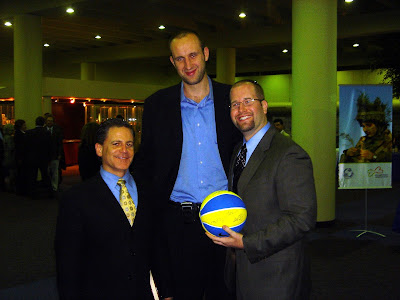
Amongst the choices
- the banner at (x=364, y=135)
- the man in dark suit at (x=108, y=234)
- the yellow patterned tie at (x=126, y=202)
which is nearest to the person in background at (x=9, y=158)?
the banner at (x=364, y=135)

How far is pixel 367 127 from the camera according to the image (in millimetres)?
7027

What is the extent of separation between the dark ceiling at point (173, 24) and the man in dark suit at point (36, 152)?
3.23m

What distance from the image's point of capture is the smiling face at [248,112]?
2111 millimetres

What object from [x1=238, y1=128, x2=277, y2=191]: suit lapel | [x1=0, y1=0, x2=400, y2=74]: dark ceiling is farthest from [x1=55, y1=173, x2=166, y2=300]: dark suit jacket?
[x1=0, y1=0, x2=400, y2=74]: dark ceiling

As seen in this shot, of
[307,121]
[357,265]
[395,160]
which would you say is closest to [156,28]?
[395,160]

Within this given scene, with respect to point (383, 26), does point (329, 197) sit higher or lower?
lower

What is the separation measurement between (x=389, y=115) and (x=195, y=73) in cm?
534

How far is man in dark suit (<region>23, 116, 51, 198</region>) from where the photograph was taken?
984cm

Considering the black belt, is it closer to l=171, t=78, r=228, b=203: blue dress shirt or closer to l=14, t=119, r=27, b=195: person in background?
l=171, t=78, r=228, b=203: blue dress shirt

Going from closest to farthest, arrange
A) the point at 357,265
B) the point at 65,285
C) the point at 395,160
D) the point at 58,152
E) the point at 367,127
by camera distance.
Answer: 1. the point at 65,285
2. the point at 357,265
3. the point at 367,127
4. the point at 58,152
5. the point at 395,160

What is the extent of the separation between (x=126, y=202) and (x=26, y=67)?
421 inches

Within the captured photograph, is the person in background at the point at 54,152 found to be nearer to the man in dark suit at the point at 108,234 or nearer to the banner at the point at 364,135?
the banner at the point at 364,135

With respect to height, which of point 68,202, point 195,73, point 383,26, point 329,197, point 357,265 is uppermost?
point 383,26

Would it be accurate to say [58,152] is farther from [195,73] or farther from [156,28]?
[195,73]
